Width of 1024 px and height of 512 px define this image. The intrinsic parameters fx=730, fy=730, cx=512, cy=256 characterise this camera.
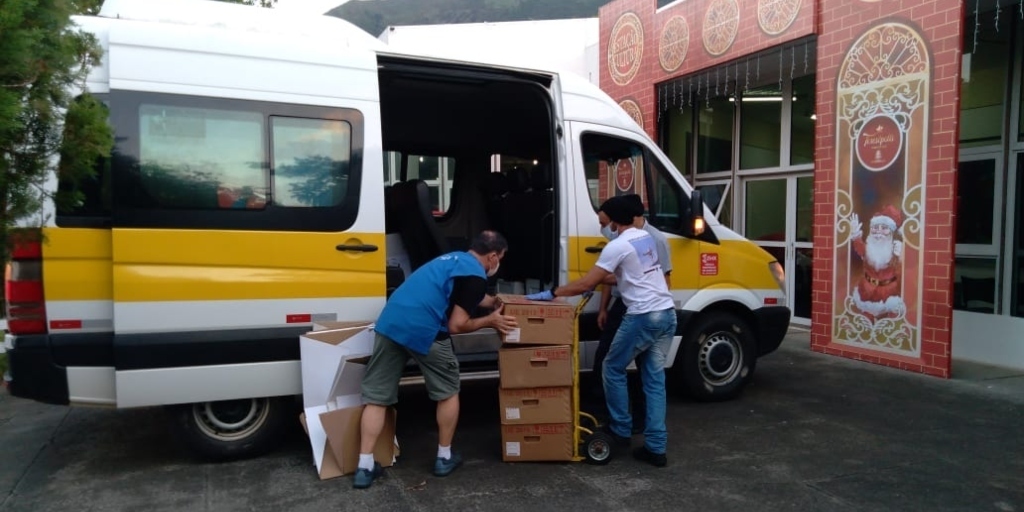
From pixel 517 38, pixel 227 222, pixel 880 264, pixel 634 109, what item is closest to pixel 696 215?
pixel 880 264

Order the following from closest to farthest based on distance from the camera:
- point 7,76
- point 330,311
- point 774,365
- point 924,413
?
point 7,76 → point 330,311 → point 924,413 → point 774,365

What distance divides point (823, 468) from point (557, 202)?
2450mm

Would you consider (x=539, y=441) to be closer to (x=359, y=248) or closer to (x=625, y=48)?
(x=359, y=248)

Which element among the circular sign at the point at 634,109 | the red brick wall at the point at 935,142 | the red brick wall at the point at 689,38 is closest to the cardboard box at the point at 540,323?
the red brick wall at the point at 935,142

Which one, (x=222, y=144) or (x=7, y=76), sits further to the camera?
(x=222, y=144)

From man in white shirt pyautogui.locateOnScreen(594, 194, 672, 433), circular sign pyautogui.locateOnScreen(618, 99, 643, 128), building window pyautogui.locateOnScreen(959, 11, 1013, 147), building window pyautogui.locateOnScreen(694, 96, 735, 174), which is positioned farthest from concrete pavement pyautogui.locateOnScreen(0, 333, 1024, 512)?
circular sign pyautogui.locateOnScreen(618, 99, 643, 128)

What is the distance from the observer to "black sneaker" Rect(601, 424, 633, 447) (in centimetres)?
474

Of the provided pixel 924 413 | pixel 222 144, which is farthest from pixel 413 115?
pixel 924 413

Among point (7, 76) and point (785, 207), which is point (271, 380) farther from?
point (785, 207)

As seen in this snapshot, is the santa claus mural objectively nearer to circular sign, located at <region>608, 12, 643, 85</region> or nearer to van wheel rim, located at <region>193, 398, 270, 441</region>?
circular sign, located at <region>608, 12, 643, 85</region>

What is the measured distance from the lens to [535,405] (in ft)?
14.6

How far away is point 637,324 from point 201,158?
2789mm

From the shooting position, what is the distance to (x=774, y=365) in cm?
740

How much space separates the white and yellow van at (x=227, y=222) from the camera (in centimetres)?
400
